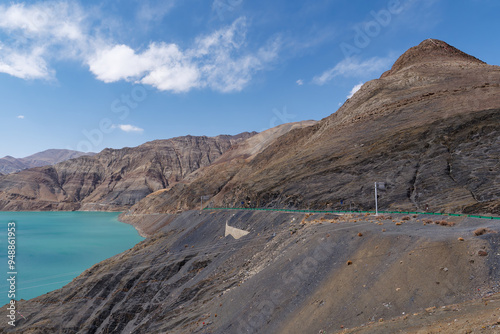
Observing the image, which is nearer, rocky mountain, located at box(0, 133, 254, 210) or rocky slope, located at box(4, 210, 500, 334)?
rocky slope, located at box(4, 210, 500, 334)

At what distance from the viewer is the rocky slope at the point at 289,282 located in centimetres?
1115

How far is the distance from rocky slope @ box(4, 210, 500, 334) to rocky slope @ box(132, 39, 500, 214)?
8.69 metres

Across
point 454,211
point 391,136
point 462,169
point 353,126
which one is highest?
point 353,126

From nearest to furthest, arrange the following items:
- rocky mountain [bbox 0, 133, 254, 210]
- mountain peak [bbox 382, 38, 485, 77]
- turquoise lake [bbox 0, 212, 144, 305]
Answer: turquoise lake [bbox 0, 212, 144, 305]
mountain peak [bbox 382, 38, 485, 77]
rocky mountain [bbox 0, 133, 254, 210]

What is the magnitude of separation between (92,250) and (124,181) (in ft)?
354

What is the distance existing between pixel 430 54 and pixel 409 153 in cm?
4108

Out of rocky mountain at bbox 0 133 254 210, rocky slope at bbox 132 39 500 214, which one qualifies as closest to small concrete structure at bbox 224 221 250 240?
rocky slope at bbox 132 39 500 214

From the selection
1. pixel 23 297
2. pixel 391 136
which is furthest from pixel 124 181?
pixel 391 136

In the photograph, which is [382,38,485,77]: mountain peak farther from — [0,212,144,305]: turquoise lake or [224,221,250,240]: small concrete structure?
[0,212,144,305]: turquoise lake

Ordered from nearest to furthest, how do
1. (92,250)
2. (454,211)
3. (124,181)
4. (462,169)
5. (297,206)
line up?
1. (454,211)
2. (462,169)
3. (297,206)
4. (92,250)
5. (124,181)

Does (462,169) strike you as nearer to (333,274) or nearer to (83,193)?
(333,274)

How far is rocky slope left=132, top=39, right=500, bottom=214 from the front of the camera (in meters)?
27.3

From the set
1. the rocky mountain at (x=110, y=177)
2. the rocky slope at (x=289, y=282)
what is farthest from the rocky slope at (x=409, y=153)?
the rocky mountain at (x=110, y=177)

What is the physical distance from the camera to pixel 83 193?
160 m
